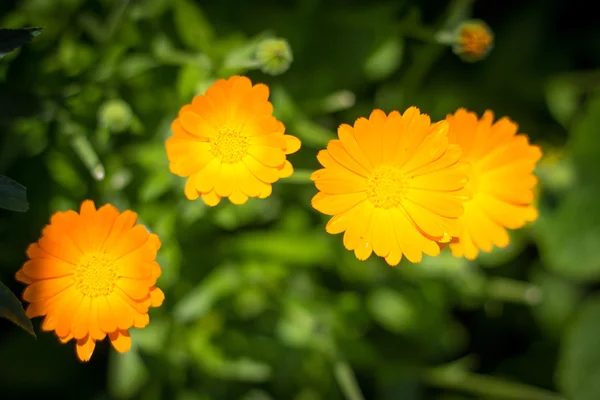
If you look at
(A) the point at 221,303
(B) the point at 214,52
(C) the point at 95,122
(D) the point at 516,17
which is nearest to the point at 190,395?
(A) the point at 221,303

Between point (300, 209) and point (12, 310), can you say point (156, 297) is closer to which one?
point (12, 310)

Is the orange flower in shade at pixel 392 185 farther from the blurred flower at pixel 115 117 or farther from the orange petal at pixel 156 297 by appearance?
the blurred flower at pixel 115 117

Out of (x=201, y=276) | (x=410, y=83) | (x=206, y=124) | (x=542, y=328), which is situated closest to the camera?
(x=206, y=124)

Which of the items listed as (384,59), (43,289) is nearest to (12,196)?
(43,289)

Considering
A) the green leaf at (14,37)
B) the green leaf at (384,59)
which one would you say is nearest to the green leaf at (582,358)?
the green leaf at (384,59)

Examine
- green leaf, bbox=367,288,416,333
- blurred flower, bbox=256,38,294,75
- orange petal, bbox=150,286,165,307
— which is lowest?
orange petal, bbox=150,286,165,307

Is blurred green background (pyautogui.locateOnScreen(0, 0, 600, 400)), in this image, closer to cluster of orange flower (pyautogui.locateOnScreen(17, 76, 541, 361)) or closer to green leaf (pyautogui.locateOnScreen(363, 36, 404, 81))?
green leaf (pyautogui.locateOnScreen(363, 36, 404, 81))

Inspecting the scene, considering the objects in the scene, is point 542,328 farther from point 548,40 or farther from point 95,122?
point 95,122

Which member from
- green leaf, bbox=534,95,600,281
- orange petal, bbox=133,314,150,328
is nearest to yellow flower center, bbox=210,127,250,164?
orange petal, bbox=133,314,150,328
